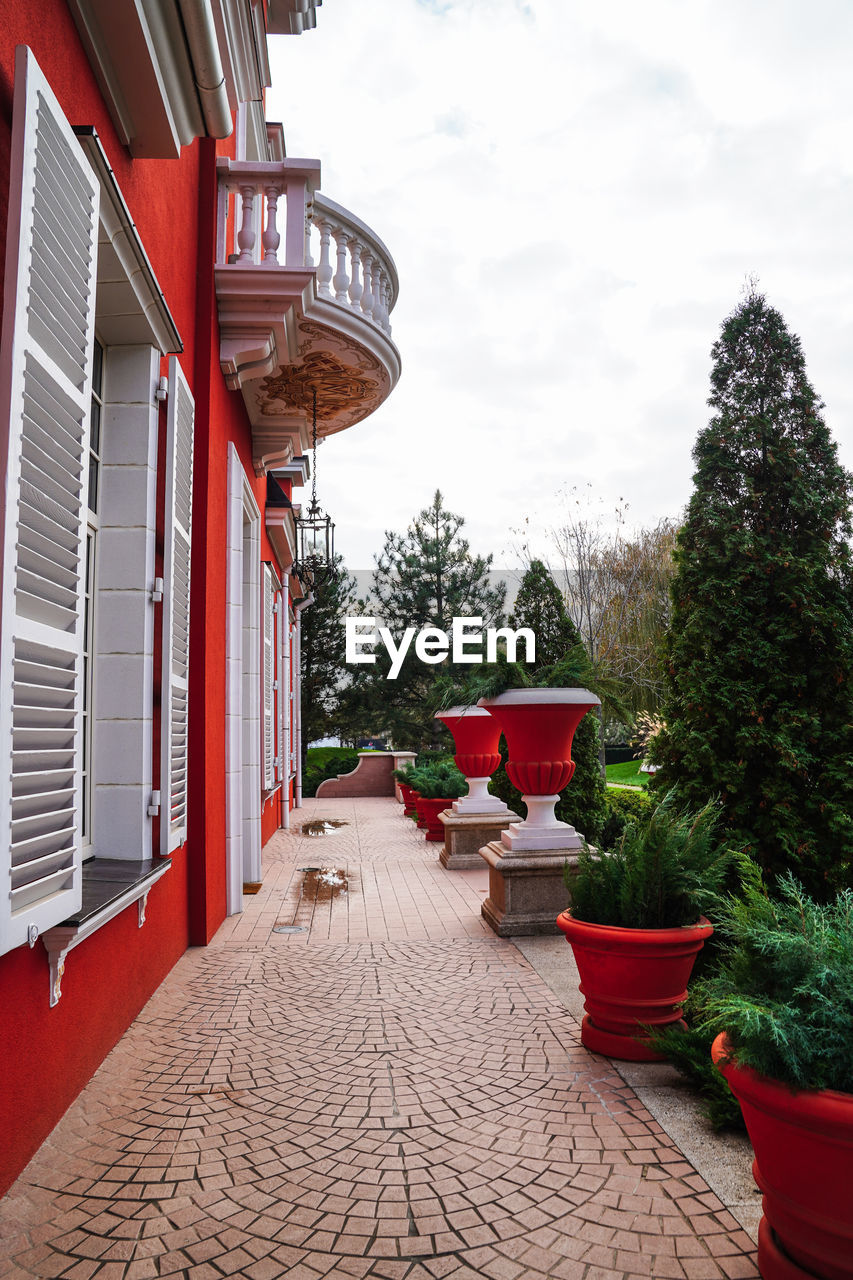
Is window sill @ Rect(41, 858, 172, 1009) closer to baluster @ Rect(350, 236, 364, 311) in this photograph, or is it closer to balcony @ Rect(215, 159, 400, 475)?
balcony @ Rect(215, 159, 400, 475)

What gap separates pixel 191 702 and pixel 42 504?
3175 mm

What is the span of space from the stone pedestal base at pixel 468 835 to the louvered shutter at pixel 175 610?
4.62 meters

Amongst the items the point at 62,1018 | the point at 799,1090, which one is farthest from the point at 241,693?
the point at 799,1090

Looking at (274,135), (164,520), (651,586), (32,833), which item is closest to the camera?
(32,833)

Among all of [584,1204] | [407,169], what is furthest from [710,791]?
[407,169]

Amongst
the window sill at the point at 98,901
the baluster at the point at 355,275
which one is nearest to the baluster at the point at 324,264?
the baluster at the point at 355,275

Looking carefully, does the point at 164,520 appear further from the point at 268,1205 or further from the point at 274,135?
the point at 274,135

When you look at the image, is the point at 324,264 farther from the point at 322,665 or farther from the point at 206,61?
the point at 322,665

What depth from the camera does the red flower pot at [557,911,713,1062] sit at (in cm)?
318

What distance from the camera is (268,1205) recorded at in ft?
7.34

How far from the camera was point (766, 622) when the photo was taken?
15.3 ft

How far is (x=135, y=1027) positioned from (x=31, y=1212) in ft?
5.15

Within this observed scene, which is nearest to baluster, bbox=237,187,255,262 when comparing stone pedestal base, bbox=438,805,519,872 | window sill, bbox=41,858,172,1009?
window sill, bbox=41,858,172,1009

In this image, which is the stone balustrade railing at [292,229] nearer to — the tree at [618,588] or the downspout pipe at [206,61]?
the downspout pipe at [206,61]
